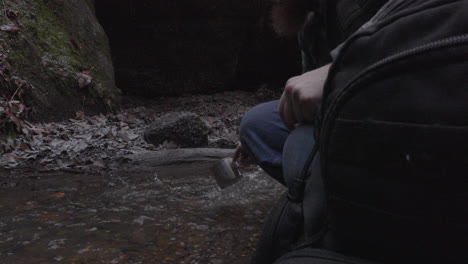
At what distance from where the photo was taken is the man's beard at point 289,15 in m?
1.21

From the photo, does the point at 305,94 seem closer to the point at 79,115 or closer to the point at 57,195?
the point at 57,195

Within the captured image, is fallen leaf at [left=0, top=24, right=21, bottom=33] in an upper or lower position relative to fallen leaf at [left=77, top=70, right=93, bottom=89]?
upper

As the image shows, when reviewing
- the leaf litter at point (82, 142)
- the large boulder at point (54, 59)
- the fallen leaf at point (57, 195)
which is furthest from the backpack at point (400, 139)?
the large boulder at point (54, 59)

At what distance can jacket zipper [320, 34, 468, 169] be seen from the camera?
0.54 m

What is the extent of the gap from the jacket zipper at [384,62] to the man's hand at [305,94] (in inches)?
5.9

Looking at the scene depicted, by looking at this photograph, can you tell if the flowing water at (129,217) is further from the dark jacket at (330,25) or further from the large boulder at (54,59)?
the large boulder at (54,59)

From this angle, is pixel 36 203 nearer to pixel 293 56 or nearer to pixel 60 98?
pixel 60 98

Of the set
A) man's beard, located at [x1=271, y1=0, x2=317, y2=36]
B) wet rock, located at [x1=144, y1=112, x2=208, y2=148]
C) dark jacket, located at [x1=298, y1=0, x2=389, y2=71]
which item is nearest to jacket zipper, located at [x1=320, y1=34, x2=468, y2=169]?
dark jacket, located at [x1=298, y1=0, x2=389, y2=71]

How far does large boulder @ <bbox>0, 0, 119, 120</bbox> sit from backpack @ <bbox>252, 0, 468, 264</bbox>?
422cm

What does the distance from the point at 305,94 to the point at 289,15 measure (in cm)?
49

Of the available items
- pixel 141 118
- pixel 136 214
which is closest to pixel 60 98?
pixel 141 118

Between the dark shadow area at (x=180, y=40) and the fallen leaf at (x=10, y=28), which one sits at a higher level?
the fallen leaf at (x=10, y=28)

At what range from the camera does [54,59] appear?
16.9 feet

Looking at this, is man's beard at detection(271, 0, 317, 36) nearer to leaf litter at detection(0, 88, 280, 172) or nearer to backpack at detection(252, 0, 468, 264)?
backpack at detection(252, 0, 468, 264)
